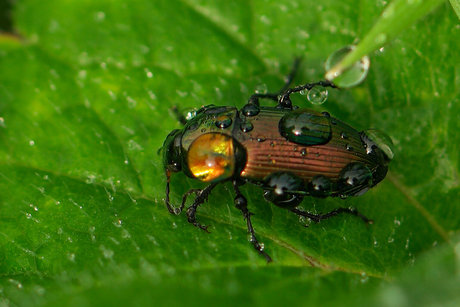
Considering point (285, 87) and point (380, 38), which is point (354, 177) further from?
point (285, 87)

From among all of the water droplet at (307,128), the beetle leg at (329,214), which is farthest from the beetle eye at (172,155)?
the beetle leg at (329,214)

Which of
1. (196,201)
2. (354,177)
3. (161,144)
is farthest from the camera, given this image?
(161,144)

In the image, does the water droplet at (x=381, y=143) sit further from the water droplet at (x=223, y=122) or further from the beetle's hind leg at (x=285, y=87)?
the water droplet at (x=223, y=122)

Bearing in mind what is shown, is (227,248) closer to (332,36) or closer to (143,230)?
(143,230)

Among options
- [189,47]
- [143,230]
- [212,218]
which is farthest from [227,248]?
[189,47]

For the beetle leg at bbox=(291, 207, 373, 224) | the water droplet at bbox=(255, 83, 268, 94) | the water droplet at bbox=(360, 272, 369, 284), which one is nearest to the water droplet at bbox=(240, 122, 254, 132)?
the water droplet at bbox=(255, 83, 268, 94)

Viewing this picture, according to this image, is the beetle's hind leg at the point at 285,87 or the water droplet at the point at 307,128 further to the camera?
the beetle's hind leg at the point at 285,87

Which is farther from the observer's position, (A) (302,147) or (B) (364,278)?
(A) (302,147)

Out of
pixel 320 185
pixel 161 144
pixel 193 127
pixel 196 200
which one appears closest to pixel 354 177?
pixel 320 185
